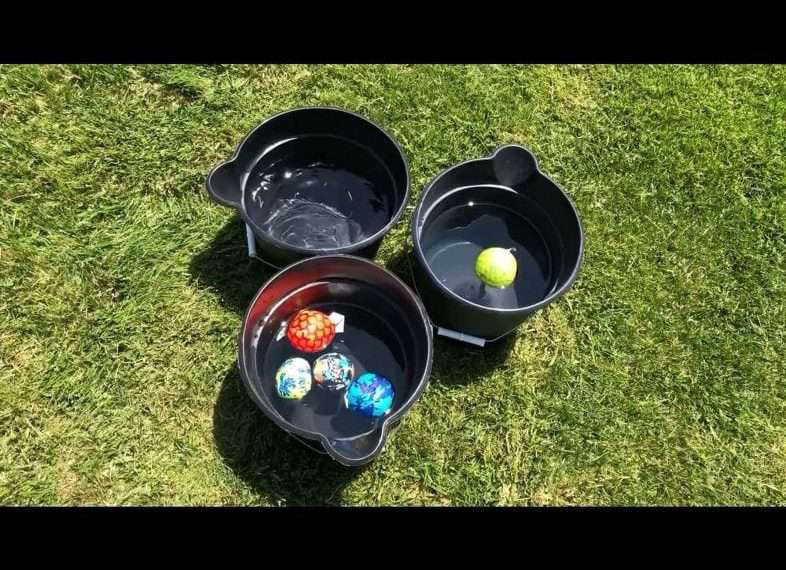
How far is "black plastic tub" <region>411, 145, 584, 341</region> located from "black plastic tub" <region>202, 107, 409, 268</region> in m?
0.20

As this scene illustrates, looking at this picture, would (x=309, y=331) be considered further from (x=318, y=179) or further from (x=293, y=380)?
(x=318, y=179)

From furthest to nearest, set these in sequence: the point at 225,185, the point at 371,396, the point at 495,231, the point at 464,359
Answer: the point at 495,231 → the point at 464,359 → the point at 225,185 → the point at 371,396

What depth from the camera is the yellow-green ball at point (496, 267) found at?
2.67m

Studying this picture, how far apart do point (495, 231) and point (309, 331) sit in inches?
35.1

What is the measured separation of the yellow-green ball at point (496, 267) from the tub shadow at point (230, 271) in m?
0.84

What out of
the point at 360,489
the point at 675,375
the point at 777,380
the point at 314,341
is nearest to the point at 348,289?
the point at 314,341

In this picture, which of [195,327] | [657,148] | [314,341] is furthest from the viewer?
[657,148]

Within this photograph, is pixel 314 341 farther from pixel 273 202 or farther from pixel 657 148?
pixel 657 148

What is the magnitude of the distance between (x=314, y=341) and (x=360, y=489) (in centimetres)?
56

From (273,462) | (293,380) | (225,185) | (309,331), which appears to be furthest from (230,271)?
(273,462)

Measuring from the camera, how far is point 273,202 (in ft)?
9.59

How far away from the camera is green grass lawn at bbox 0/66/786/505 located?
2.62 metres

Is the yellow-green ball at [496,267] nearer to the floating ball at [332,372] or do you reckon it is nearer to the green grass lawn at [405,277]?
the green grass lawn at [405,277]

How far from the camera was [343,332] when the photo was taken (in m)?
2.73
